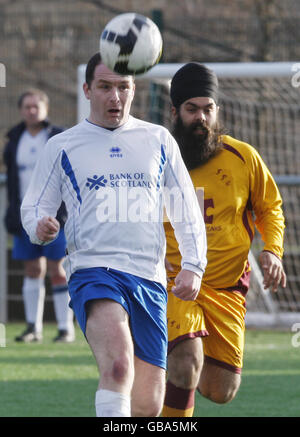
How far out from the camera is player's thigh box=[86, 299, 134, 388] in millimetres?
4289

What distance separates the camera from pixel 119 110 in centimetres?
475

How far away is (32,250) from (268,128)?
16.0 feet

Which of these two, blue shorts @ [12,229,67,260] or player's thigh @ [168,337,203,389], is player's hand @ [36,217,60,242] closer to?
player's thigh @ [168,337,203,389]

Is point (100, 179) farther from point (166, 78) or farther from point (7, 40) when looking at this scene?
point (7, 40)

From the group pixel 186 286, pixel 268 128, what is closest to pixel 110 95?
pixel 186 286

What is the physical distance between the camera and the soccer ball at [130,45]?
185 inches

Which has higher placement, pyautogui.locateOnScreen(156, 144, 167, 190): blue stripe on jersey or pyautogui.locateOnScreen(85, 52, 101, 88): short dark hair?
pyautogui.locateOnScreen(85, 52, 101, 88): short dark hair

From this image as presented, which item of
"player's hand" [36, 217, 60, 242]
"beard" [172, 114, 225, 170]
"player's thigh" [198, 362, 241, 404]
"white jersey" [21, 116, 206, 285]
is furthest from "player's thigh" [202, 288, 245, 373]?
"player's hand" [36, 217, 60, 242]

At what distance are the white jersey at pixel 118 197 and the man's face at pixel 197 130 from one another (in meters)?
0.85

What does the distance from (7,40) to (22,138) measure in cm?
1062

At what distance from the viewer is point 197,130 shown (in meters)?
5.71

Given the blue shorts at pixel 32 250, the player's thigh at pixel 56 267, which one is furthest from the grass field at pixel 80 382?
the blue shorts at pixel 32 250

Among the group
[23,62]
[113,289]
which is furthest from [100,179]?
[23,62]

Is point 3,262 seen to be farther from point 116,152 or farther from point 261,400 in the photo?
point 116,152
